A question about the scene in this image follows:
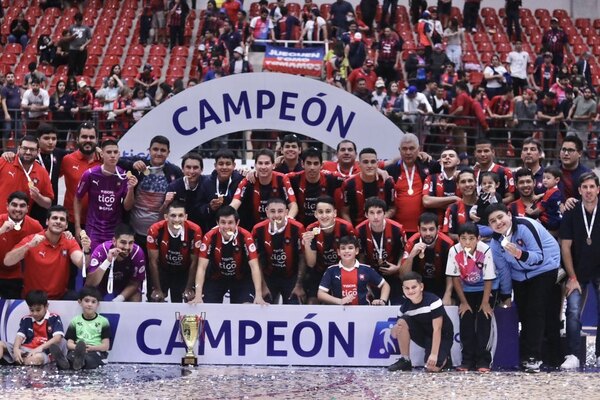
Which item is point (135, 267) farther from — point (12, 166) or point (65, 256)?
point (12, 166)

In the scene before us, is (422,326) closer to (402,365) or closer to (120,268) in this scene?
(402,365)

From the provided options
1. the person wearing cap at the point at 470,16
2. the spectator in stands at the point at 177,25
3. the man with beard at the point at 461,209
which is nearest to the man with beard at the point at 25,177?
the man with beard at the point at 461,209

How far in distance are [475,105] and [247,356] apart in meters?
9.21

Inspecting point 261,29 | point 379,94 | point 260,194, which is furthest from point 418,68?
point 260,194

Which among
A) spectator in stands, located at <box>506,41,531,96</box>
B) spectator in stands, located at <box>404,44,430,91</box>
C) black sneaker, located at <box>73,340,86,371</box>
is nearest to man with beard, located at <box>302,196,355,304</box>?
black sneaker, located at <box>73,340,86,371</box>

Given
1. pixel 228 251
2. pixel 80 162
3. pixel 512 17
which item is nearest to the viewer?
pixel 228 251

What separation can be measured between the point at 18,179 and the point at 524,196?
5353 mm

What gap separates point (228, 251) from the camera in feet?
39.0

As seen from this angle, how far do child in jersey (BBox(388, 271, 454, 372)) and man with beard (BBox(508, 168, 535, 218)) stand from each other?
150 centimetres

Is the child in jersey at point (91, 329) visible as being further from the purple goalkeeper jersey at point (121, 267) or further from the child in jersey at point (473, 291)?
the child in jersey at point (473, 291)

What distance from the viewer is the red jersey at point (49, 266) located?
1177 centimetres

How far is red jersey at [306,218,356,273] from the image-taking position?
12.0 metres

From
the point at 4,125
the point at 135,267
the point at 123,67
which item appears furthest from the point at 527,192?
the point at 123,67

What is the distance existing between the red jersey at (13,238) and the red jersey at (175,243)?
116 cm
